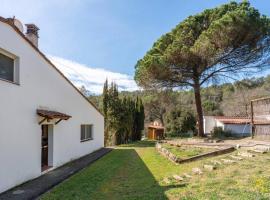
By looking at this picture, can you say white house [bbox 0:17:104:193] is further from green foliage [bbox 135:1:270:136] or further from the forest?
the forest

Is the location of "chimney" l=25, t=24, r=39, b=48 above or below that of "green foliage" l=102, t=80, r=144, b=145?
above

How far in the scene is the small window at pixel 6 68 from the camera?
7.52m

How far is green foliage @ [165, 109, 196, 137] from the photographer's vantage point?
36312 millimetres

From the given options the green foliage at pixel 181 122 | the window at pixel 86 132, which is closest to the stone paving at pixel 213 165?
the window at pixel 86 132

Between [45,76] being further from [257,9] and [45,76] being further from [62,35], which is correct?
[257,9]

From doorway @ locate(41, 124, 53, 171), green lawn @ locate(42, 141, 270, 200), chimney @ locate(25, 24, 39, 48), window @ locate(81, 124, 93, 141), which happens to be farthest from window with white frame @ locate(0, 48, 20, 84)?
window @ locate(81, 124, 93, 141)

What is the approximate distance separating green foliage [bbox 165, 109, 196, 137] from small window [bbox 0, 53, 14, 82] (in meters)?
30.0

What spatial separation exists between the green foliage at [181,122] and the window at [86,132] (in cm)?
1958

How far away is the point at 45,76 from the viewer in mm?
10336

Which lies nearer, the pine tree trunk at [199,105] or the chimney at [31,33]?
the chimney at [31,33]

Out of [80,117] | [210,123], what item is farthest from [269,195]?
[210,123]

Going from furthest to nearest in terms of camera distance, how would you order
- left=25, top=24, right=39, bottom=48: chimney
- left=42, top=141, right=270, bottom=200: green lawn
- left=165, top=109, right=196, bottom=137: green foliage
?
left=165, top=109, right=196, bottom=137: green foliage
left=25, top=24, right=39, bottom=48: chimney
left=42, top=141, right=270, bottom=200: green lawn

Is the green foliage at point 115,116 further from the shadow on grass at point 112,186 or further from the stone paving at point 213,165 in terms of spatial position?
the stone paving at point 213,165

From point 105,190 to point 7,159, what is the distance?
2.67 meters
